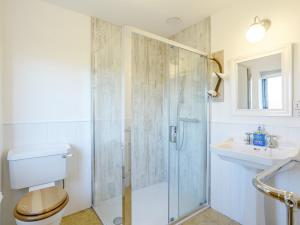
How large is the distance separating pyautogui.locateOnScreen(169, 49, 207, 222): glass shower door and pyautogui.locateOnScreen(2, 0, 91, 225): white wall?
1045 millimetres

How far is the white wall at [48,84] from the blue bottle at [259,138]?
1822 millimetres

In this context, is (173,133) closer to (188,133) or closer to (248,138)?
(188,133)

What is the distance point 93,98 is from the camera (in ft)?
7.13

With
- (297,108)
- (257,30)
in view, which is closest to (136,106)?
(257,30)

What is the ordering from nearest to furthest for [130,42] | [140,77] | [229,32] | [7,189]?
[130,42] < [7,189] < [229,32] < [140,77]

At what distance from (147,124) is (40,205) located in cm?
159

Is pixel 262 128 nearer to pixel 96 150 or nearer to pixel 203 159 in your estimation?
pixel 203 159

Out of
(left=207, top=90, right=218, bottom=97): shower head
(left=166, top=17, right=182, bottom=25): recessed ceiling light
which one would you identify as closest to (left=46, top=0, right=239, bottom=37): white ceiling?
(left=166, top=17, right=182, bottom=25): recessed ceiling light

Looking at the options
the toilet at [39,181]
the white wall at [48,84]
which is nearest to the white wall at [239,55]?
the white wall at [48,84]

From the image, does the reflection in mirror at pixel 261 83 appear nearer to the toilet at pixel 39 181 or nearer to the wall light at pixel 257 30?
the wall light at pixel 257 30

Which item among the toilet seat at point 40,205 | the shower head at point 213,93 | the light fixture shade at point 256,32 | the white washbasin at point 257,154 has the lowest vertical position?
the toilet seat at point 40,205

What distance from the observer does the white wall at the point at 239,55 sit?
5.04 feet

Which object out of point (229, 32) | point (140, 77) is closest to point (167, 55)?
point (140, 77)

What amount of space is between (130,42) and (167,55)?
0.73m
